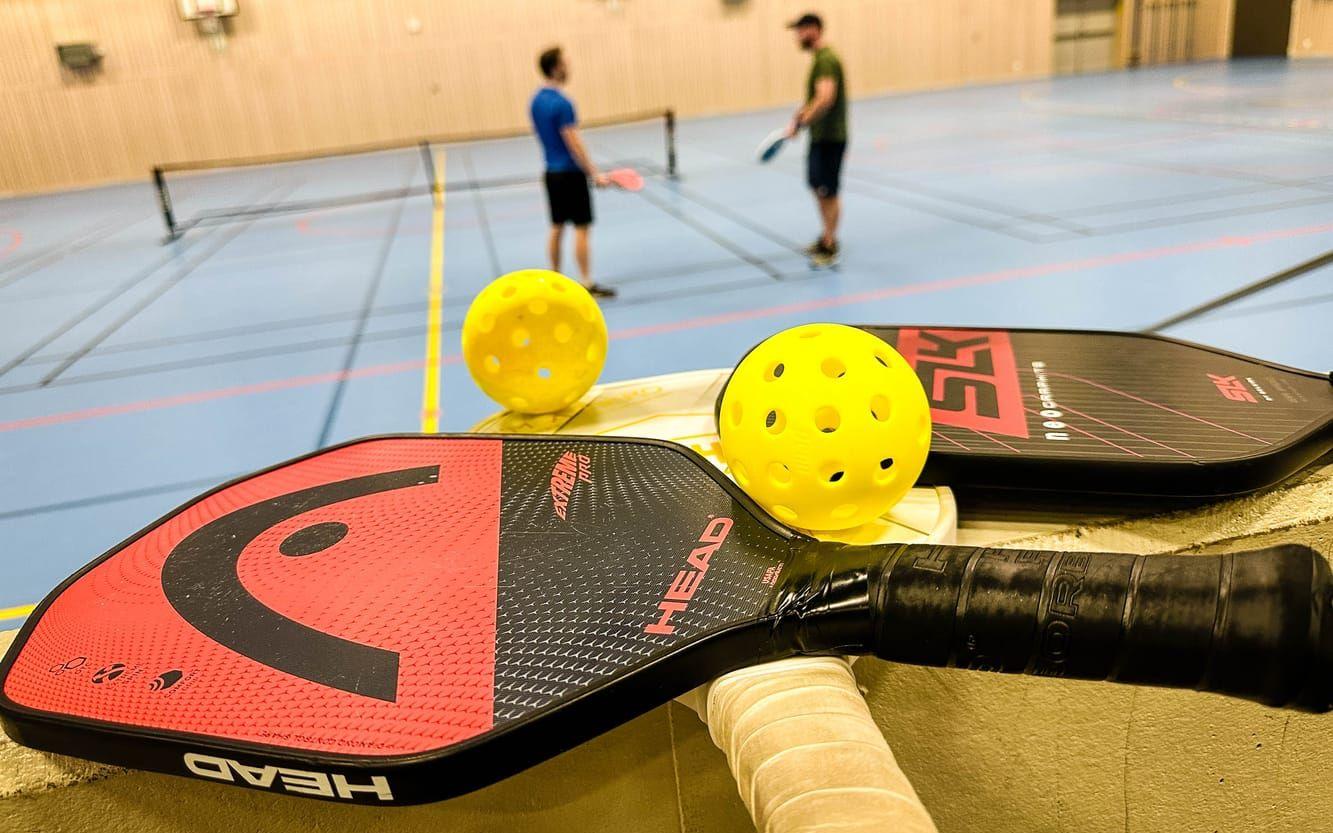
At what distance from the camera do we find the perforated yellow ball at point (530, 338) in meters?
2.88

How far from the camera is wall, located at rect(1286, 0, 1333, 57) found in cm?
2009

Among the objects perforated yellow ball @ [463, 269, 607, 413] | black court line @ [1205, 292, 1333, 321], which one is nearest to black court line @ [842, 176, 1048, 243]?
black court line @ [1205, 292, 1333, 321]

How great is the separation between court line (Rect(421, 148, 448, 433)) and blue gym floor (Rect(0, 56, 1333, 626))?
0.22ft

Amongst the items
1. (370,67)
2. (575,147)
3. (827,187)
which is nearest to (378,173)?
(370,67)

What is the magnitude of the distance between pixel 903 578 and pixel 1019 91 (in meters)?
21.5

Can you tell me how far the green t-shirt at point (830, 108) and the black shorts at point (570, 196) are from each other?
1.90 meters

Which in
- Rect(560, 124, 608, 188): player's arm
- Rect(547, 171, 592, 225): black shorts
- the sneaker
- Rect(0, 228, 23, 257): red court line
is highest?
Rect(560, 124, 608, 188): player's arm

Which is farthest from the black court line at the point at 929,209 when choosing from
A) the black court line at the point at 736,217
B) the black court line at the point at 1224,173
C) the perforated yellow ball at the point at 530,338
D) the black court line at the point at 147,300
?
the black court line at the point at 147,300

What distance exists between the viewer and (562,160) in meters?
6.78

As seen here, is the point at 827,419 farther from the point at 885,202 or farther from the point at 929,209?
the point at 885,202

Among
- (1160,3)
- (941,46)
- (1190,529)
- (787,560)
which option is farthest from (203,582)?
(1160,3)

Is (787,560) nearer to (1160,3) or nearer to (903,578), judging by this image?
(903,578)

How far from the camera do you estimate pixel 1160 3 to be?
23125 millimetres

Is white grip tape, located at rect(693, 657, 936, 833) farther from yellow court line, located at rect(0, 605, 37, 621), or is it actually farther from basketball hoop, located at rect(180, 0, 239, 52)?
basketball hoop, located at rect(180, 0, 239, 52)
